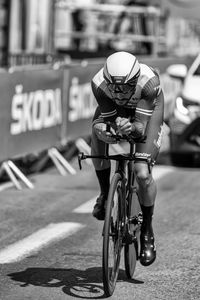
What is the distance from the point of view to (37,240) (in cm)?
837

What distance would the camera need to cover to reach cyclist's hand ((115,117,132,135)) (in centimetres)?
624

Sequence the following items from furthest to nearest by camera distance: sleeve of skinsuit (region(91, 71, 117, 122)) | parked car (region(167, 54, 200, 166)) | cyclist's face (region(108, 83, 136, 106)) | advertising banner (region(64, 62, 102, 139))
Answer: advertising banner (region(64, 62, 102, 139)) < parked car (region(167, 54, 200, 166)) < sleeve of skinsuit (region(91, 71, 117, 122)) < cyclist's face (region(108, 83, 136, 106))

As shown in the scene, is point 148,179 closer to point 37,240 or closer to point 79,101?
point 37,240

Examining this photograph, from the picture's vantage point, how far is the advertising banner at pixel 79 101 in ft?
44.3

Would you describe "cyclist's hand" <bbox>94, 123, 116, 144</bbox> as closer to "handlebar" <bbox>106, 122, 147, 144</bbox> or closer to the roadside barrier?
"handlebar" <bbox>106, 122, 147, 144</bbox>

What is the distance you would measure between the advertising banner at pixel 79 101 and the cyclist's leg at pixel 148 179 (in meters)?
6.68

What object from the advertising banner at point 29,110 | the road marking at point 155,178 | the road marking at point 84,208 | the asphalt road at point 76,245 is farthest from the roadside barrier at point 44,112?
the road marking at point 84,208

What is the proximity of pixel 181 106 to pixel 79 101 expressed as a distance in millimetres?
1628

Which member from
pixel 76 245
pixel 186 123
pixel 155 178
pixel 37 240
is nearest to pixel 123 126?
pixel 76 245

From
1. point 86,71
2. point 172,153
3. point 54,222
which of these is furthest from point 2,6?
point 54,222

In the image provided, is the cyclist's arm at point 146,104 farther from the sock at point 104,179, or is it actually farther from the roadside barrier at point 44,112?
the roadside barrier at point 44,112

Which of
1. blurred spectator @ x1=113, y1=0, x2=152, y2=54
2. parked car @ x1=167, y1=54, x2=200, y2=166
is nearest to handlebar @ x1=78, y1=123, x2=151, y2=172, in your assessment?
parked car @ x1=167, y1=54, x2=200, y2=166

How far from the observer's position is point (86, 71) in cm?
1406

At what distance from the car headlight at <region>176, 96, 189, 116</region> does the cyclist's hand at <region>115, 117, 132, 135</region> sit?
696cm
